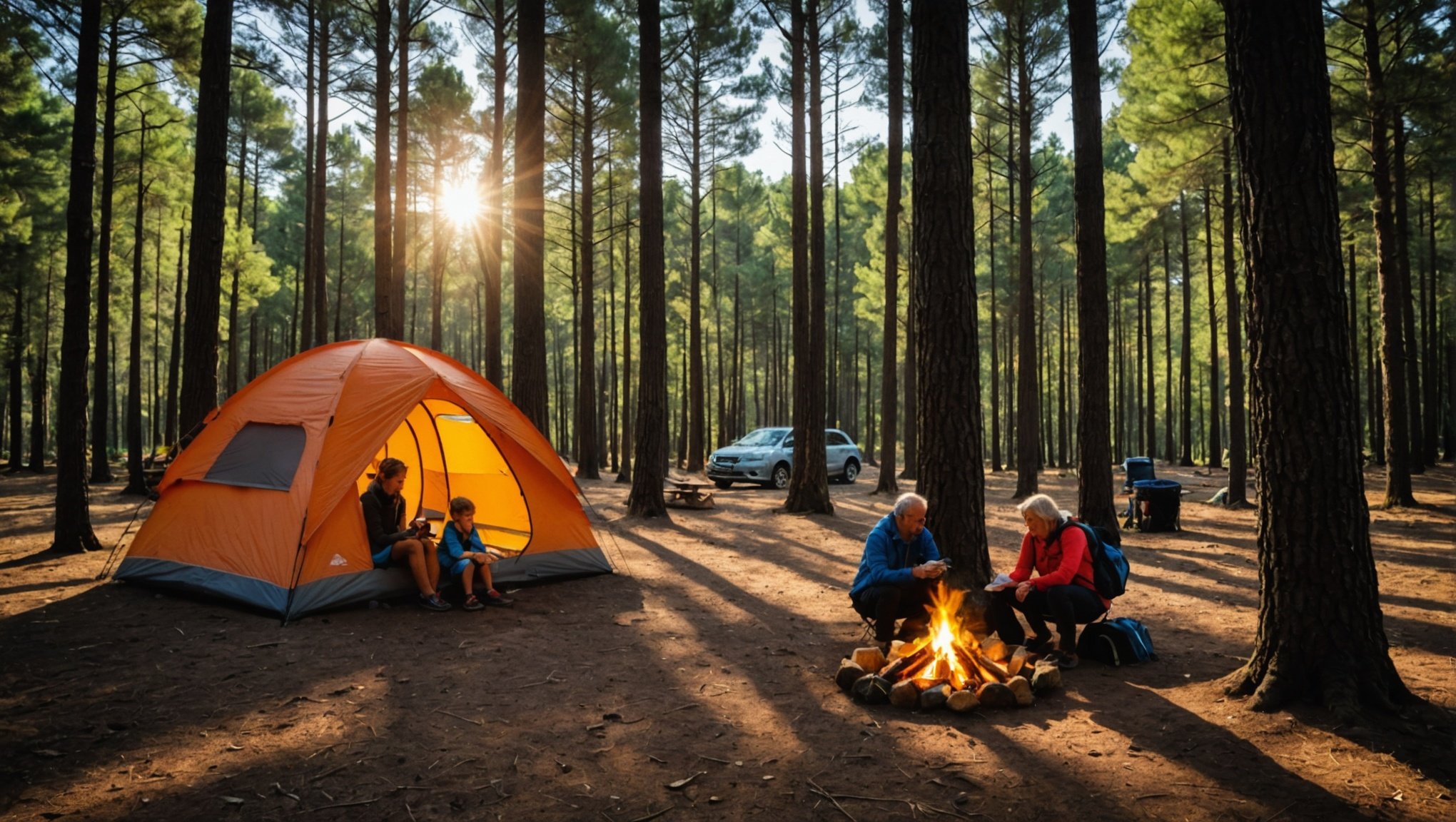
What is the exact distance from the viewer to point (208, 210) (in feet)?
28.9

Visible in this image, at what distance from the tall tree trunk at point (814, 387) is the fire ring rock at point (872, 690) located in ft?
28.7

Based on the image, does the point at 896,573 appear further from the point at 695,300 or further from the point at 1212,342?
the point at 1212,342

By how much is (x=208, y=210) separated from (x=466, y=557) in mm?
5483

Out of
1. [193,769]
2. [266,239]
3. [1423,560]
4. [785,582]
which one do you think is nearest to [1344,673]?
[785,582]

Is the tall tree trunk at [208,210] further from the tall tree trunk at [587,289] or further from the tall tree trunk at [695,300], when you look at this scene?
the tall tree trunk at [695,300]

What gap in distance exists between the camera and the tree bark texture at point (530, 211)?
11594 mm

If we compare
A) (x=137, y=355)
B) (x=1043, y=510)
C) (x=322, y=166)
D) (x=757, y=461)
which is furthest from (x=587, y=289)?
(x=1043, y=510)

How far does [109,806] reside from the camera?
3.18 meters

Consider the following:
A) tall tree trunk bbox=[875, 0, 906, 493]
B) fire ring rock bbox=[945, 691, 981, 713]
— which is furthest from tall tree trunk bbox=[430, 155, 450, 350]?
fire ring rock bbox=[945, 691, 981, 713]

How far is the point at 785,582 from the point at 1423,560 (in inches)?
278

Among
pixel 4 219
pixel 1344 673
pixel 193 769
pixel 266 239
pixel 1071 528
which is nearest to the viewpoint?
pixel 193 769

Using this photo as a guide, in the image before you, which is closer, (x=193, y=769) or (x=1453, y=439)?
(x=193, y=769)

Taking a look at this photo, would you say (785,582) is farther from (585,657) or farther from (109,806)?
(109,806)

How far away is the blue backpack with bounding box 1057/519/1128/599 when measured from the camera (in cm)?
510
